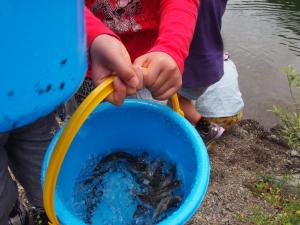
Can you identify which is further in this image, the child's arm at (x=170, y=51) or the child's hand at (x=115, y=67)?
the child's arm at (x=170, y=51)

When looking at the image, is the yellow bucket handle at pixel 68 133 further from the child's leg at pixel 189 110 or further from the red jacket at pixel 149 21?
the child's leg at pixel 189 110

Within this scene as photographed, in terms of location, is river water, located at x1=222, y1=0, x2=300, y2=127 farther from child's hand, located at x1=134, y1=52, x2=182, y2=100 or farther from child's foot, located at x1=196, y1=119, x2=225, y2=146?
child's hand, located at x1=134, y1=52, x2=182, y2=100

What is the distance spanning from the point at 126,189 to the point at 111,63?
699 millimetres

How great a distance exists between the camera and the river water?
11.6 feet

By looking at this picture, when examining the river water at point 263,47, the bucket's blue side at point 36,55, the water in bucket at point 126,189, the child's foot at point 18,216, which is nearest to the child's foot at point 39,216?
the child's foot at point 18,216

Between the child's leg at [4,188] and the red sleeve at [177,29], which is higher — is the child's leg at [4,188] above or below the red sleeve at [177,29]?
below

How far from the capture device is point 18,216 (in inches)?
75.5

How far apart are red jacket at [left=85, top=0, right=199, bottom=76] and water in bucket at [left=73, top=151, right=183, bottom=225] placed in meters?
0.45

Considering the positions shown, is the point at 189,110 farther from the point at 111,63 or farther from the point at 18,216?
the point at 111,63

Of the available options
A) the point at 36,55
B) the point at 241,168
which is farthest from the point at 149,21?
the point at 241,168

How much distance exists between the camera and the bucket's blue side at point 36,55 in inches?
26.3

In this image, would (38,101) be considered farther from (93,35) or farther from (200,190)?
(200,190)

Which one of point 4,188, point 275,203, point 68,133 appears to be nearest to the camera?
point 68,133

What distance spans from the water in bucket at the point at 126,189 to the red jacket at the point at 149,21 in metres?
0.45
